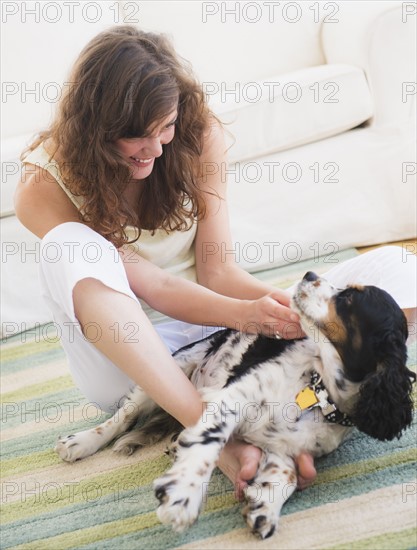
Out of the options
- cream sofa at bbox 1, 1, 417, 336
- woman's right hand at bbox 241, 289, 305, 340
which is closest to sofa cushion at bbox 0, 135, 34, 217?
cream sofa at bbox 1, 1, 417, 336

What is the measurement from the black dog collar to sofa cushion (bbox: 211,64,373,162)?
1480 mm

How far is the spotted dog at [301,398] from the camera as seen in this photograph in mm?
1393

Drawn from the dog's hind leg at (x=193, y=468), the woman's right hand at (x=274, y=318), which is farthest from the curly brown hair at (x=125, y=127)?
the dog's hind leg at (x=193, y=468)

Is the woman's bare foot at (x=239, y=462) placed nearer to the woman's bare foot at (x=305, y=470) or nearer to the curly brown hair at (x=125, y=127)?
the woman's bare foot at (x=305, y=470)

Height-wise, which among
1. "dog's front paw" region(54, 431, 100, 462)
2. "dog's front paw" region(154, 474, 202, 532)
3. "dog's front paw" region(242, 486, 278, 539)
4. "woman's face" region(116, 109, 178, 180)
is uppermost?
"woman's face" region(116, 109, 178, 180)

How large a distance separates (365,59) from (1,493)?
2096mm

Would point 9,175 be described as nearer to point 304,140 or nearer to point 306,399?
point 304,140

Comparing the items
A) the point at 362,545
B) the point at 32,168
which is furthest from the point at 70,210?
the point at 362,545

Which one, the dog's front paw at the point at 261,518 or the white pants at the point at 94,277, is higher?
the white pants at the point at 94,277

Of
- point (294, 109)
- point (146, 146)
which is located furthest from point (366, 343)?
point (294, 109)

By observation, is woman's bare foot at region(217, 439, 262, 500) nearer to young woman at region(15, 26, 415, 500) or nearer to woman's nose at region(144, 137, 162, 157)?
young woman at region(15, 26, 415, 500)

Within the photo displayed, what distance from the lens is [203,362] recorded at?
184cm

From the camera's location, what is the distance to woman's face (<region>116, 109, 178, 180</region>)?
1641mm

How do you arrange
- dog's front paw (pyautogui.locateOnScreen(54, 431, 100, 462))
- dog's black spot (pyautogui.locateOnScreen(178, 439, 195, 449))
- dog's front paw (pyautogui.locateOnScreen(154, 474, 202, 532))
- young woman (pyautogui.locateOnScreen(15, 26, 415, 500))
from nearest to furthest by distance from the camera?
dog's front paw (pyautogui.locateOnScreen(154, 474, 202, 532))
dog's black spot (pyautogui.locateOnScreen(178, 439, 195, 449))
young woman (pyautogui.locateOnScreen(15, 26, 415, 500))
dog's front paw (pyautogui.locateOnScreen(54, 431, 100, 462))
